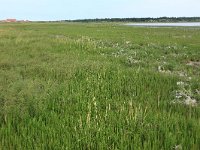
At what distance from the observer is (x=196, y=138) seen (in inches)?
288

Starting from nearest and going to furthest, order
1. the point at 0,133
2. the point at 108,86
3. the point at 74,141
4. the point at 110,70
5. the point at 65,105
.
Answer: the point at 74,141
the point at 0,133
the point at 65,105
the point at 108,86
the point at 110,70

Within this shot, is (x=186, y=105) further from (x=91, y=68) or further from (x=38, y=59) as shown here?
(x=38, y=59)

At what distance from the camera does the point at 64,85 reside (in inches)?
478

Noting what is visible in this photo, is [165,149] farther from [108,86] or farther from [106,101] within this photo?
[108,86]

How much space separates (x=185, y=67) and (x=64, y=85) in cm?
768

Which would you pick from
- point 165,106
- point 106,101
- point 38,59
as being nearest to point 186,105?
point 165,106

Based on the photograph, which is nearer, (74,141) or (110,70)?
(74,141)

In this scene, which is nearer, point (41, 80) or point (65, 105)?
point (65, 105)

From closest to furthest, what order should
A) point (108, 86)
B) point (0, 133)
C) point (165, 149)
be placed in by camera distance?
point (165, 149), point (0, 133), point (108, 86)

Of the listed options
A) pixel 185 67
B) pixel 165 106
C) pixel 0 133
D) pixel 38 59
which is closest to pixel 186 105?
pixel 165 106

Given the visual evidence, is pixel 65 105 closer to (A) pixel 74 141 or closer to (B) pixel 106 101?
(B) pixel 106 101

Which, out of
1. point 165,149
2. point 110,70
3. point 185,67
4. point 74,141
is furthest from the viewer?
point 185,67

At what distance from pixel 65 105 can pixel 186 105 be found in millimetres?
3340

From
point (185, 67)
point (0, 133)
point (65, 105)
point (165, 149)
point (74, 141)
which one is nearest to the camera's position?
point (165, 149)
